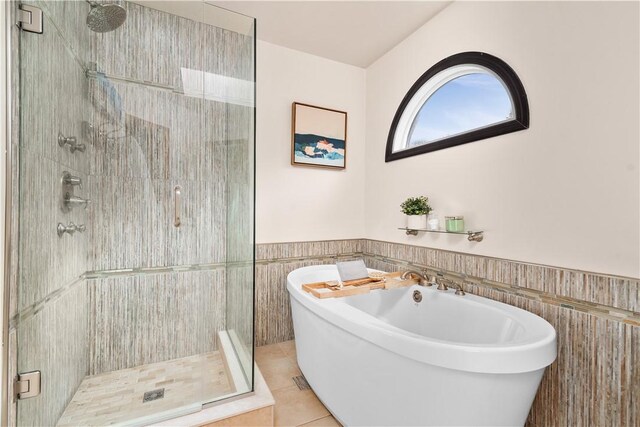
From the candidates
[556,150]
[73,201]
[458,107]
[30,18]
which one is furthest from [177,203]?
[556,150]

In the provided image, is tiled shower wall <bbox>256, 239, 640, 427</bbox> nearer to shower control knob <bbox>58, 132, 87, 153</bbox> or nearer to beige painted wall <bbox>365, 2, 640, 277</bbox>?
beige painted wall <bbox>365, 2, 640, 277</bbox>

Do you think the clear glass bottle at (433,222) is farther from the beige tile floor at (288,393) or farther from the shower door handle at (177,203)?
the shower door handle at (177,203)

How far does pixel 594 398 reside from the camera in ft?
4.26

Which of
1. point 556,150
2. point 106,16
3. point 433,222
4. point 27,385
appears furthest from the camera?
point 433,222

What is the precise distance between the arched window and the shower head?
83.2 inches

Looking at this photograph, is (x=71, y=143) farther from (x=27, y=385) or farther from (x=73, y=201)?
(x=27, y=385)

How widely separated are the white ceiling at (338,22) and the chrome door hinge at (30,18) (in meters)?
1.19

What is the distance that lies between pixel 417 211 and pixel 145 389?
2.08 meters

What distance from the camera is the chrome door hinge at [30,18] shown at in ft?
3.79

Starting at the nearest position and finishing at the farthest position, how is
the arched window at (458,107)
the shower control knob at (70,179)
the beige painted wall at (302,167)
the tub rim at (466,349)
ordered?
1. the tub rim at (466,349)
2. the shower control knob at (70,179)
3. the arched window at (458,107)
4. the beige painted wall at (302,167)

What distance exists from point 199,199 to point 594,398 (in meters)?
2.39

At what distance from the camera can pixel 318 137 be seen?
8.87 ft

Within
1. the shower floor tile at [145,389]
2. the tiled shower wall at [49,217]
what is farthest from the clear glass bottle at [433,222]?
the tiled shower wall at [49,217]

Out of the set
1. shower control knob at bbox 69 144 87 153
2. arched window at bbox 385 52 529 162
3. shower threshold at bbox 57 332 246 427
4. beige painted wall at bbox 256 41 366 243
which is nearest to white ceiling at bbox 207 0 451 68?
beige painted wall at bbox 256 41 366 243
